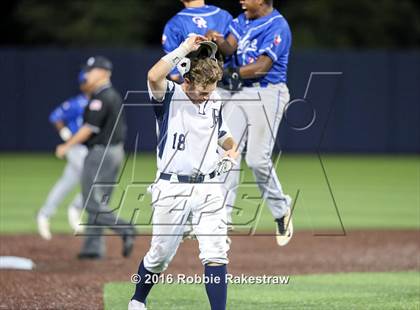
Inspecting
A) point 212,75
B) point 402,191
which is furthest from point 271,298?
point 402,191

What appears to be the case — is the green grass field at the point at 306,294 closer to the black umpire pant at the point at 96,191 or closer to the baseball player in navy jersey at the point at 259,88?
the baseball player in navy jersey at the point at 259,88

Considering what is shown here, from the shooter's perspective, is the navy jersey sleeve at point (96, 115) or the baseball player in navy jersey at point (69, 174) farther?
the baseball player in navy jersey at point (69, 174)

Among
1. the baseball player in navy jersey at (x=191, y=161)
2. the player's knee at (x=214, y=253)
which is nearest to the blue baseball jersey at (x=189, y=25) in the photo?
the baseball player in navy jersey at (x=191, y=161)

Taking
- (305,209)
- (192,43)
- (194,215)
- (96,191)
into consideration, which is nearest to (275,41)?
(192,43)

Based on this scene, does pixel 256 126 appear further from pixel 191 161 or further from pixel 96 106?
pixel 96 106

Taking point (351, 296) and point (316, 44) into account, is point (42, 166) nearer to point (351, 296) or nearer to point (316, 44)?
point (316, 44)

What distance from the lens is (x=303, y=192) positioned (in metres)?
20.2

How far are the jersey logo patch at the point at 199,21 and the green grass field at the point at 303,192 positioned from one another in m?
2.71

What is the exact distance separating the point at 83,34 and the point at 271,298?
2559 cm

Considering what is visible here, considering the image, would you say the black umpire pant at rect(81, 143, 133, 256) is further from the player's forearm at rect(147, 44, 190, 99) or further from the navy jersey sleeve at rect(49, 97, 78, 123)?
the player's forearm at rect(147, 44, 190, 99)

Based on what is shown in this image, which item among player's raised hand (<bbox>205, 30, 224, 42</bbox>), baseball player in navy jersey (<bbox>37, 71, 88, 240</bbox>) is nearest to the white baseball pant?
player's raised hand (<bbox>205, 30, 224, 42</bbox>)

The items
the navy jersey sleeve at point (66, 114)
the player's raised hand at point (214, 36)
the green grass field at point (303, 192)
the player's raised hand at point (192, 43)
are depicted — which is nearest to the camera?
the player's raised hand at point (192, 43)

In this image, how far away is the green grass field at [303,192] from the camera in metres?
16.0

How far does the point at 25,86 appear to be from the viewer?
29.2 m
